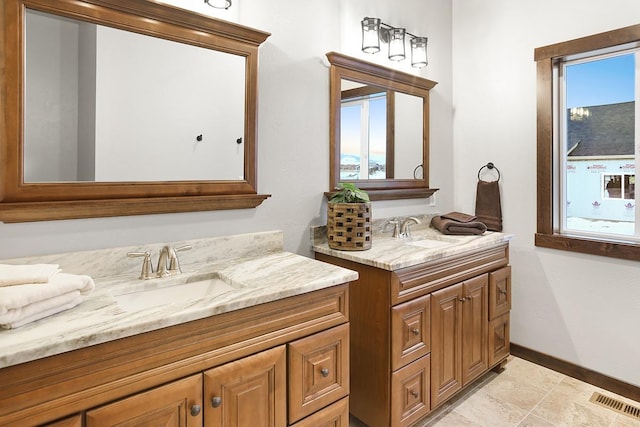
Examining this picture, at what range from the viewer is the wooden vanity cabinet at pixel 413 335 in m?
1.76

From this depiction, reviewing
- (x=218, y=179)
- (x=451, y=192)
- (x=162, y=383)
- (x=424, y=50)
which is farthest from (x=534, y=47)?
(x=162, y=383)

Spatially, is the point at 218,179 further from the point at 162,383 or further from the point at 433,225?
the point at 433,225

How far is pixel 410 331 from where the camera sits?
5.97 feet

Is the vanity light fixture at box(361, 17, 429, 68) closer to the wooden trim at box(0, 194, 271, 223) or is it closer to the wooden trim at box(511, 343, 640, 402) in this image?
the wooden trim at box(0, 194, 271, 223)

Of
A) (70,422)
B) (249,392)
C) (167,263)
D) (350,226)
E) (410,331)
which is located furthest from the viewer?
(350,226)

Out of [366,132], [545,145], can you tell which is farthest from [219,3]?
[545,145]

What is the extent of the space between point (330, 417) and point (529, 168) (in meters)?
2.10

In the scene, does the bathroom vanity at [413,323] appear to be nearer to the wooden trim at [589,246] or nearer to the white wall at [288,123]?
the white wall at [288,123]

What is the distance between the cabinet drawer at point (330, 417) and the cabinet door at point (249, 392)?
11 cm

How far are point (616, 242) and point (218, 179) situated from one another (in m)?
2.27

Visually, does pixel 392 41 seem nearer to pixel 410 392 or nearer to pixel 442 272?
pixel 442 272

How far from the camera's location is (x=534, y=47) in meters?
2.56

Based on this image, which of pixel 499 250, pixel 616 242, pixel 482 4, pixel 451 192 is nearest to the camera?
pixel 616 242

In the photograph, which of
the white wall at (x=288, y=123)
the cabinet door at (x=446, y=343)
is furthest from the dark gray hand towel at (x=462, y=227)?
the white wall at (x=288, y=123)
